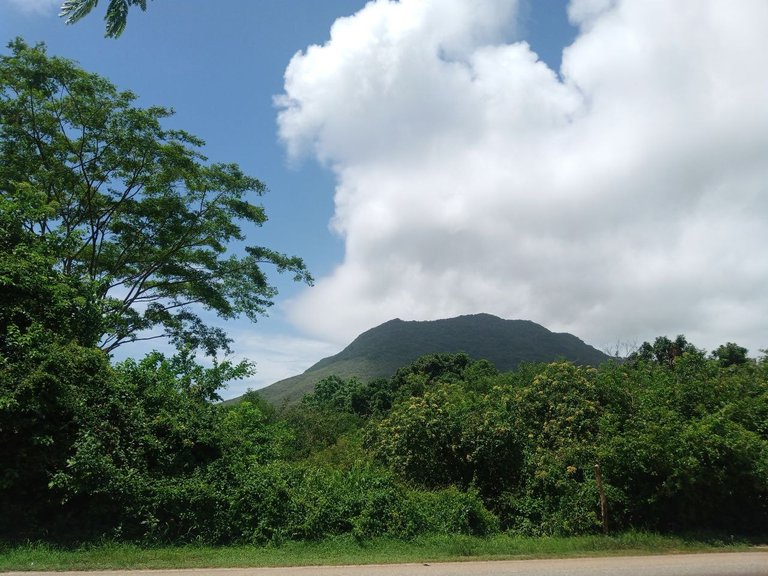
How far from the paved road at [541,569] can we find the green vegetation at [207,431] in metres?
1.09

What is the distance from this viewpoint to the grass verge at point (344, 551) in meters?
9.21

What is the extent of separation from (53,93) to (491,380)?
28027mm

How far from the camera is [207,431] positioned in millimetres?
13203

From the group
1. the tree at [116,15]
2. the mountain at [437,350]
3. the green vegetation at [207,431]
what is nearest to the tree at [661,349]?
the green vegetation at [207,431]

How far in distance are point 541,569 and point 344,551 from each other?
146 inches

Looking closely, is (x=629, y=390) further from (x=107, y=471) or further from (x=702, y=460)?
(x=107, y=471)

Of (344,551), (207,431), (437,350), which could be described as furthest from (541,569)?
(437,350)

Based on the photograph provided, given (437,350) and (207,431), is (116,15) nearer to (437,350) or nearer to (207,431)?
(207,431)

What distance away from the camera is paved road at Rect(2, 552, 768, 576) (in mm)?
8617

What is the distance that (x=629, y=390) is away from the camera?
1872 cm

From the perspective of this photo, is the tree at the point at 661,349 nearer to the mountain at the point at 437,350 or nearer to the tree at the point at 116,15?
the tree at the point at 116,15

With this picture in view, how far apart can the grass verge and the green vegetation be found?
12 cm

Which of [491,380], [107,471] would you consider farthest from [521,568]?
[491,380]

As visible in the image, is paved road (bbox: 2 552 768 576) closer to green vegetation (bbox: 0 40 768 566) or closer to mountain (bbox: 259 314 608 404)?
green vegetation (bbox: 0 40 768 566)
